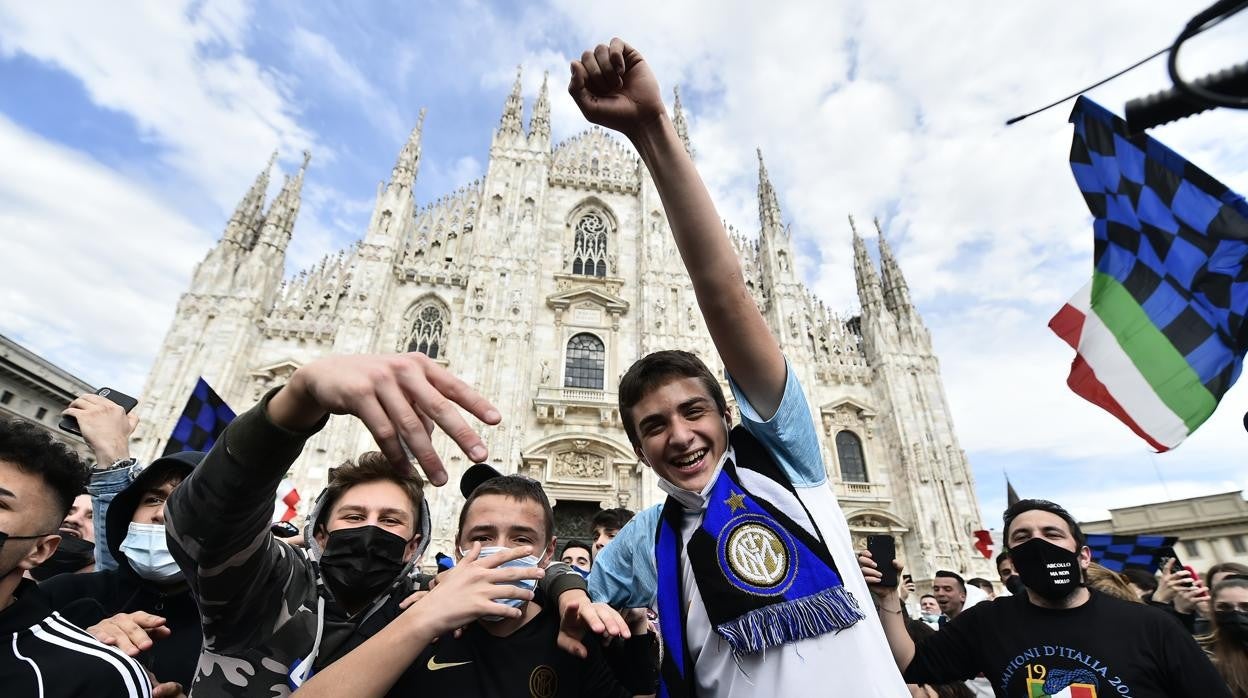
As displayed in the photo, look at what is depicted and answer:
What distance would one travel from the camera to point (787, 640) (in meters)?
1.27

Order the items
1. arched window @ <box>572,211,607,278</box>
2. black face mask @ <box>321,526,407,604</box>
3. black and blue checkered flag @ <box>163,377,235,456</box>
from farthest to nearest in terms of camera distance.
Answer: arched window @ <box>572,211,607,278</box> < black and blue checkered flag @ <box>163,377,235,456</box> < black face mask @ <box>321,526,407,604</box>

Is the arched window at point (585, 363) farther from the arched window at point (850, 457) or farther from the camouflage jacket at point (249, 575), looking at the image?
the camouflage jacket at point (249, 575)

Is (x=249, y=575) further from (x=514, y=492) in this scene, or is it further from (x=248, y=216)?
(x=248, y=216)

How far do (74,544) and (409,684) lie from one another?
337 centimetres

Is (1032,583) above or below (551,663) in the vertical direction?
above

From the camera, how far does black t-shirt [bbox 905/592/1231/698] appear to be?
1.86 m

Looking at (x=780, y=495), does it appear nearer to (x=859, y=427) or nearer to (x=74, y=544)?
(x=74, y=544)

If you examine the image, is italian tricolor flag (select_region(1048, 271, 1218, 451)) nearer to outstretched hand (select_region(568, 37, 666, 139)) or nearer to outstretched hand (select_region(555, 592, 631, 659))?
outstretched hand (select_region(555, 592, 631, 659))

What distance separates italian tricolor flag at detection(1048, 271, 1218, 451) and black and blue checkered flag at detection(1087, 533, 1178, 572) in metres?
2.16

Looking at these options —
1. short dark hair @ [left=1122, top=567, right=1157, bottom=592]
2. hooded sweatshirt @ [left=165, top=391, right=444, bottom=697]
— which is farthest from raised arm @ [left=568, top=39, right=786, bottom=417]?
short dark hair @ [left=1122, top=567, right=1157, bottom=592]

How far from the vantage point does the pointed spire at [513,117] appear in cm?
1906

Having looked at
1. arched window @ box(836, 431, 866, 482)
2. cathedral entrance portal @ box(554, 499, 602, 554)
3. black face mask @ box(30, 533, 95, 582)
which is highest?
arched window @ box(836, 431, 866, 482)

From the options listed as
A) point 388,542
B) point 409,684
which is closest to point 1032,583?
point 409,684

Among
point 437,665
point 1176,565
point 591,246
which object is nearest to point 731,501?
point 437,665
